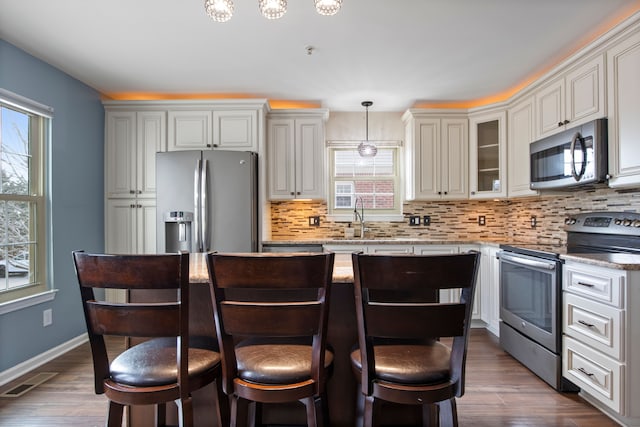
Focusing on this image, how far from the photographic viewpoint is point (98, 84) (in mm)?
3516

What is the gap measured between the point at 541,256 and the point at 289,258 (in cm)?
217

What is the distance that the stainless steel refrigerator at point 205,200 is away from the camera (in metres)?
3.44

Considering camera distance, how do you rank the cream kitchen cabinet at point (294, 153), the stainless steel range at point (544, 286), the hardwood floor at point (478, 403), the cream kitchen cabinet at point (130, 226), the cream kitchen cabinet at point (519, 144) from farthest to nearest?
the cream kitchen cabinet at point (294, 153) → the cream kitchen cabinet at point (130, 226) → the cream kitchen cabinet at point (519, 144) → the stainless steel range at point (544, 286) → the hardwood floor at point (478, 403)

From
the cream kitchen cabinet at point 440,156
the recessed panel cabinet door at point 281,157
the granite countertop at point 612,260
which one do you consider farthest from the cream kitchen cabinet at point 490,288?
the recessed panel cabinet door at point 281,157

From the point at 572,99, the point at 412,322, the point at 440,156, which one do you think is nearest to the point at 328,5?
the point at 412,322

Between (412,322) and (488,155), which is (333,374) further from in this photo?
(488,155)

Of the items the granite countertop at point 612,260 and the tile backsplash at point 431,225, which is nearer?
the granite countertop at point 612,260

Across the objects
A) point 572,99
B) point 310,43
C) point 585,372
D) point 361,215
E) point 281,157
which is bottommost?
point 585,372

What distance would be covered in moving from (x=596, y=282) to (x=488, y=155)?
211cm

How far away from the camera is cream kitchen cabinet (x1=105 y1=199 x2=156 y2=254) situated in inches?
146

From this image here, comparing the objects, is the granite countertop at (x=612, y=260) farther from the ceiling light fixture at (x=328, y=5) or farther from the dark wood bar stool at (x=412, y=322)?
the ceiling light fixture at (x=328, y=5)

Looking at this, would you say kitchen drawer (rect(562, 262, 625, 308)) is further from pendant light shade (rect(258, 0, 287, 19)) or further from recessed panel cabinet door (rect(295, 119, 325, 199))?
recessed panel cabinet door (rect(295, 119, 325, 199))

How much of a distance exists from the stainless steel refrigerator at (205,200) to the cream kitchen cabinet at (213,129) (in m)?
0.29

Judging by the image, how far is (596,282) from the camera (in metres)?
2.05
